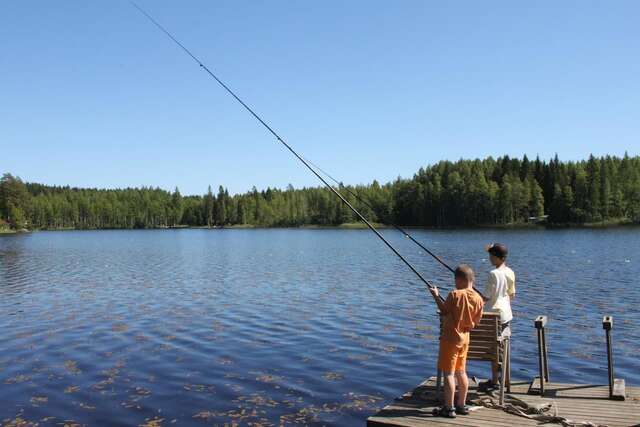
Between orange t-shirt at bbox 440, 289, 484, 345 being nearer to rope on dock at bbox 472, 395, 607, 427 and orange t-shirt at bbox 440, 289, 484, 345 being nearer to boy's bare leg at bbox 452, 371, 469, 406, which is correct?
boy's bare leg at bbox 452, 371, 469, 406

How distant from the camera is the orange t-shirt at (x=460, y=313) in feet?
26.8

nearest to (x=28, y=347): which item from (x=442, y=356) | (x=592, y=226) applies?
(x=442, y=356)

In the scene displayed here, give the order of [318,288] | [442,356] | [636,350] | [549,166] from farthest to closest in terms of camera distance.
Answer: [549,166] < [318,288] < [636,350] < [442,356]

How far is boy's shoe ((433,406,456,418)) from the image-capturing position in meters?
8.12

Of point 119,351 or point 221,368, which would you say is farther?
point 119,351

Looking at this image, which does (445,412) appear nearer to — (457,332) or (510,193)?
(457,332)

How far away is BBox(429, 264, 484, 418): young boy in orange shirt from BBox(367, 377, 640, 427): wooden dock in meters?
0.26

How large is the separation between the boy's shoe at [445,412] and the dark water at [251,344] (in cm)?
270

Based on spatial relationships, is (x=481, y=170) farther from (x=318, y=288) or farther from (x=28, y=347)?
(x=28, y=347)

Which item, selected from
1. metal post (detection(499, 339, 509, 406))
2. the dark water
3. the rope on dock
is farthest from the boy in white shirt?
the dark water

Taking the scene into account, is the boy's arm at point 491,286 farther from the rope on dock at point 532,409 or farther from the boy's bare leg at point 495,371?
the rope on dock at point 532,409

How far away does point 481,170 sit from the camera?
15075 centimetres

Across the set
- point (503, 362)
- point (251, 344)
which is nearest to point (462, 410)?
point (503, 362)

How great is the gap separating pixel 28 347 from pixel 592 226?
425 ft
